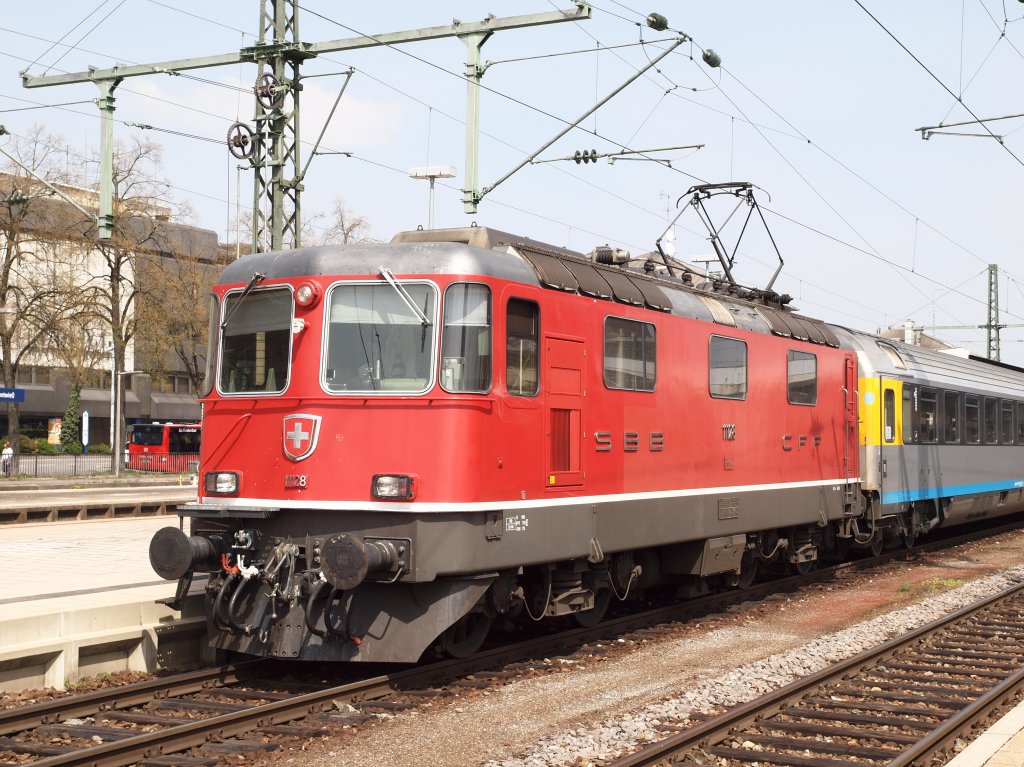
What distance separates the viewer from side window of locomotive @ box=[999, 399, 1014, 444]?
24609mm

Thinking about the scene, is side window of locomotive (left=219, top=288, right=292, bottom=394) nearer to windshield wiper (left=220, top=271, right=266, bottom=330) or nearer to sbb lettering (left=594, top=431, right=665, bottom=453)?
windshield wiper (left=220, top=271, right=266, bottom=330)

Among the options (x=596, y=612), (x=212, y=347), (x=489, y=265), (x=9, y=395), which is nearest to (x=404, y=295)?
(x=489, y=265)

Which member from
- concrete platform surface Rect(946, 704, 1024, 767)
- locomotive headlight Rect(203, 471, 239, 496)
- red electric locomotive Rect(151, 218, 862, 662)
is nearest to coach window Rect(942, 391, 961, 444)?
red electric locomotive Rect(151, 218, 862, 662)

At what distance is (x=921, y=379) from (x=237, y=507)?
14289 millimetres

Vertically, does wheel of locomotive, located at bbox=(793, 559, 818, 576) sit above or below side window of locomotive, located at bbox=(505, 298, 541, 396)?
below

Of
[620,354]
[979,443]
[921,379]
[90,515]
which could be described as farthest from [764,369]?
[90,515]

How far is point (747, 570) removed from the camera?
15.1 metres

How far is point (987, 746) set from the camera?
24.0 ft

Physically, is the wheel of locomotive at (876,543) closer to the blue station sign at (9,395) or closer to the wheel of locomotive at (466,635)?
the wheel of locomotive at (466,635)

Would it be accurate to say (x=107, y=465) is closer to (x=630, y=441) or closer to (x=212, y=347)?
(x=212, y=347)

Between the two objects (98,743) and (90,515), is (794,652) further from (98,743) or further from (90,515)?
(90,515)

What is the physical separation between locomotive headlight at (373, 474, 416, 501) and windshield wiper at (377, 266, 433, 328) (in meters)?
1.22

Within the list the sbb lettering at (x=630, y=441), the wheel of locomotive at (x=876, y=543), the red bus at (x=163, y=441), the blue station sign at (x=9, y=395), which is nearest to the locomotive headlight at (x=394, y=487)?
the sbb lettering at (x=630, y=441)

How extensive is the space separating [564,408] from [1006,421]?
17.9 meters
